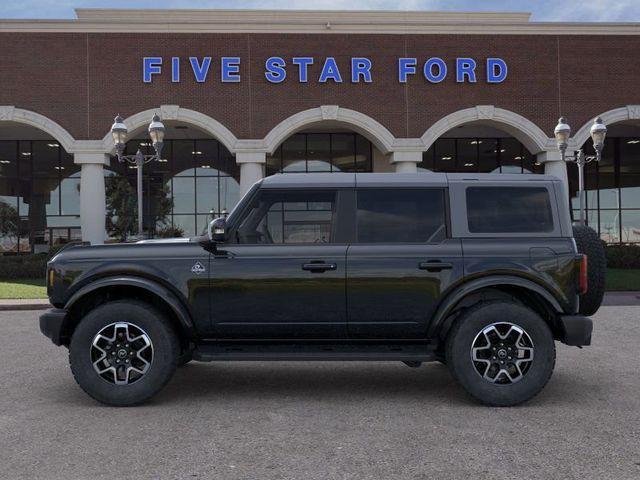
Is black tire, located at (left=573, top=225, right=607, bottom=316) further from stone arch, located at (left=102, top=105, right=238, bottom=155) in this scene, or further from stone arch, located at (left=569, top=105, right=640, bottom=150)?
stone arch, located at (left=569, top=105, right=640, bottom=150)

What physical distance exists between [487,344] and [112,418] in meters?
3.31

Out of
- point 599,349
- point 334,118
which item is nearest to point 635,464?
point 599,349

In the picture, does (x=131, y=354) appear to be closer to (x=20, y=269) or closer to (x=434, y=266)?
(x=434, y=266)

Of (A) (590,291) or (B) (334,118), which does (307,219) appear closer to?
(A) (590,291)

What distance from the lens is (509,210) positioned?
546 centimetres

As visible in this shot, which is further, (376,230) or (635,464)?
(376,230)

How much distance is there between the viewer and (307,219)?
5.40 metres

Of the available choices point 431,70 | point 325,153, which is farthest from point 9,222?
point 431,70

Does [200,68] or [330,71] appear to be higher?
[200,68]

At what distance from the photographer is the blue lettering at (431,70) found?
23.4m

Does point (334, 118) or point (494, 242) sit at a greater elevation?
point (334, 118)

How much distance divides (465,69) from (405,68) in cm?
243

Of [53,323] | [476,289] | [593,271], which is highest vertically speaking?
[593,271]

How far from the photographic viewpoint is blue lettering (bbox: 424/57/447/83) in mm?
23375
